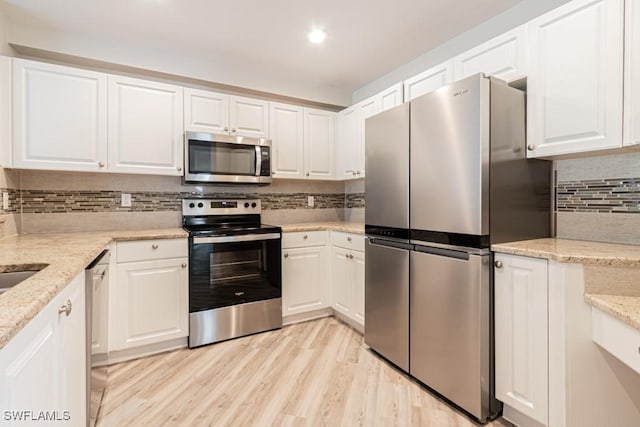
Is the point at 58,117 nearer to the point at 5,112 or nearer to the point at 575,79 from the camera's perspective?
the point at 5,112

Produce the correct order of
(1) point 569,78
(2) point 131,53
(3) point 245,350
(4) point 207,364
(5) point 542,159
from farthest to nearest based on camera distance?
1. (2) point 131,53
2. (3) point 245,350
3. (4) point 207,364
4. (5) point 542,159
5. (1) point 569,78

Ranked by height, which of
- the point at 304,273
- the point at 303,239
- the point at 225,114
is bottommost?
the point at 304,273

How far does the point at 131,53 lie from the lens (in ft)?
8.53

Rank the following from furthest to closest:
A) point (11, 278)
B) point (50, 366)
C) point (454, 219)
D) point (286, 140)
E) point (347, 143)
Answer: point (347, 143)
point (286, 140)
point (454, 219)
point (11, 278)
point (50, 366)

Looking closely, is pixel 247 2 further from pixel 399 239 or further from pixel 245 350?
pixel 245 350

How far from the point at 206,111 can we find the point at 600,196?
2792 millimetres

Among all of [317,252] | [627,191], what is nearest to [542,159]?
[627,191]

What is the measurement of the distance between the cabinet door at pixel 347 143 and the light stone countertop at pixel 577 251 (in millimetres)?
1759

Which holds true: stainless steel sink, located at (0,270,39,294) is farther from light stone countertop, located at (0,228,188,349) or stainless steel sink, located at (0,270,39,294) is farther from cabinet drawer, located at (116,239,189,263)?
cabinet drawer, located at (116,239,189,263)

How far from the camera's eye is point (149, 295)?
2309 mm

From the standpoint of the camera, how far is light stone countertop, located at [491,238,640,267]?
4.36 feet


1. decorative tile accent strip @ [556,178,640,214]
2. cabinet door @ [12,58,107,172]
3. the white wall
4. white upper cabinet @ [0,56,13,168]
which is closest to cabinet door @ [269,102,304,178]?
the white wall

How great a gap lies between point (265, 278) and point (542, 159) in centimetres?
210

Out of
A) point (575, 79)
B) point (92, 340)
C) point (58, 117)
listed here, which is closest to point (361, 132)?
point (575, 79)
